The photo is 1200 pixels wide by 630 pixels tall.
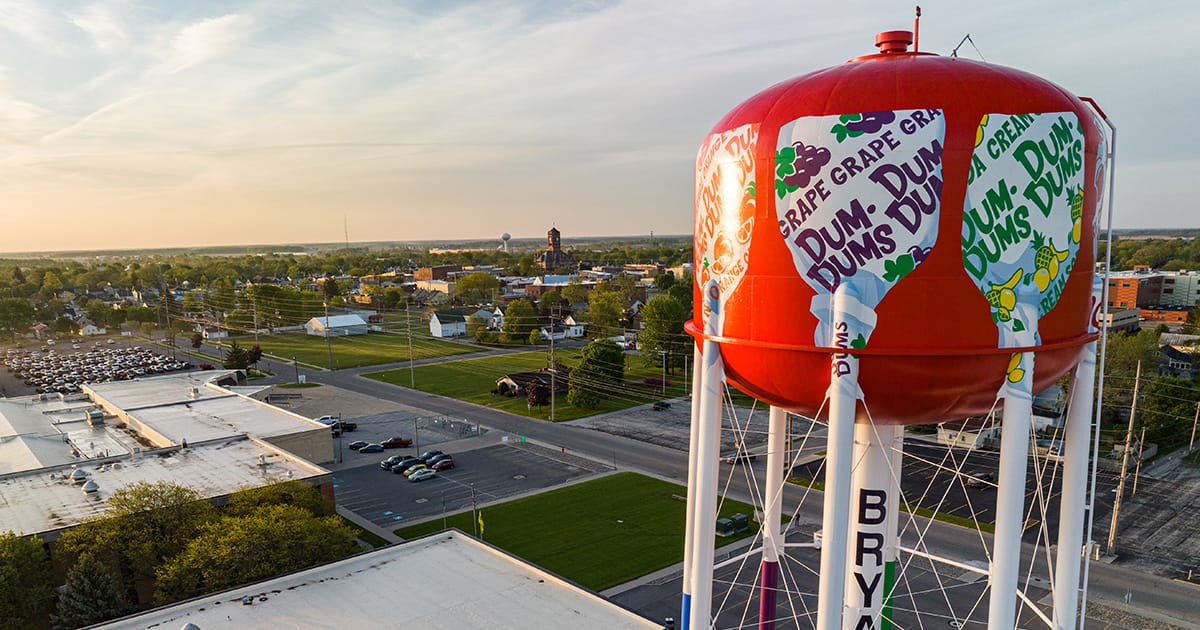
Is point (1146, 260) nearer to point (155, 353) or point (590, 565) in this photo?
point (590, 565)

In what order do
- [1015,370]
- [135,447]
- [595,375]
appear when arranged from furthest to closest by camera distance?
[595,375], [135,447], [1015,370]

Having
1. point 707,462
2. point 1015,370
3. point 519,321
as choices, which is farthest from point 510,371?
point 1015,370

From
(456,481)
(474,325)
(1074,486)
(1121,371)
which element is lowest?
(456,481)

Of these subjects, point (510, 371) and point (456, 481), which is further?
point (510, 371)

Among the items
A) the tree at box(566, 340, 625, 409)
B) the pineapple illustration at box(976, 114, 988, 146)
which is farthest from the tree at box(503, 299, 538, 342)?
the pineapple illustration at box(976, 114, 988, 146)

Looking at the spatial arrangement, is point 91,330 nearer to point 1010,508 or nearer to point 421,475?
point 421,475

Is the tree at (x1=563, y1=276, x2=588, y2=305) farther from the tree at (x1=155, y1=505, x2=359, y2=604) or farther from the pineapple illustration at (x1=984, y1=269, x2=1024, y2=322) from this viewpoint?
the pineapple illustration at (x1=984, y1=269, x2=1024, y2=322)

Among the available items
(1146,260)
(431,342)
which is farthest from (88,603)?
(1146,260)

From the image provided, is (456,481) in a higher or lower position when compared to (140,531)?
lower
